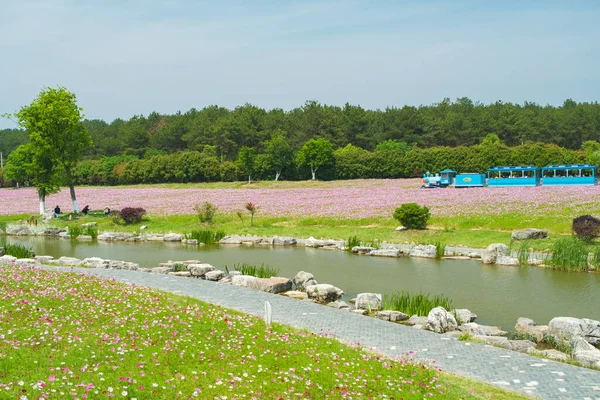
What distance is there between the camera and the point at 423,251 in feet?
91.2

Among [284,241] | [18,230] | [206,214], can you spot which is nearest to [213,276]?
[284,241]

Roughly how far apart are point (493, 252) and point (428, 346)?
1422 centimetres

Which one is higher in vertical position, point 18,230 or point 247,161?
point 247,161

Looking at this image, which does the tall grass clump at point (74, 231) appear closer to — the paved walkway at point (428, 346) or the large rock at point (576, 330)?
the paved walkway at point (428, 346)

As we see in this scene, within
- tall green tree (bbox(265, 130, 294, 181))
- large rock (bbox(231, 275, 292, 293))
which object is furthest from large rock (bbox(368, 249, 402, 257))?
tall green tree (bbox(265, 130, 294, 181))

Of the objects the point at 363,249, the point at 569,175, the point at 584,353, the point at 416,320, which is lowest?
the point at 416,320

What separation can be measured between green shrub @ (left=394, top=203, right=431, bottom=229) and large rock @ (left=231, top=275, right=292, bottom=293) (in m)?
14.0

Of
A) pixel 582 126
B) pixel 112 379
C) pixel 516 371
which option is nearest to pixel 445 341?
pixel 516 371

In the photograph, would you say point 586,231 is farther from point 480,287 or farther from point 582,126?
point 582,126

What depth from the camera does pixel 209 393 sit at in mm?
8977

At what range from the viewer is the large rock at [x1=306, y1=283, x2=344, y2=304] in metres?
19.0

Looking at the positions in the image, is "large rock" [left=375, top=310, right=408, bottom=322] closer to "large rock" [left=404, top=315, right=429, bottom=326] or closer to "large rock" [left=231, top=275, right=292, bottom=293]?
Result: "large rock" [left=404, top=315, right=429, bottom=326]

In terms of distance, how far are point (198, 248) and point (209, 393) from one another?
24933mm

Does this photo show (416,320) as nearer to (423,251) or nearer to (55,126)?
(423,251)
